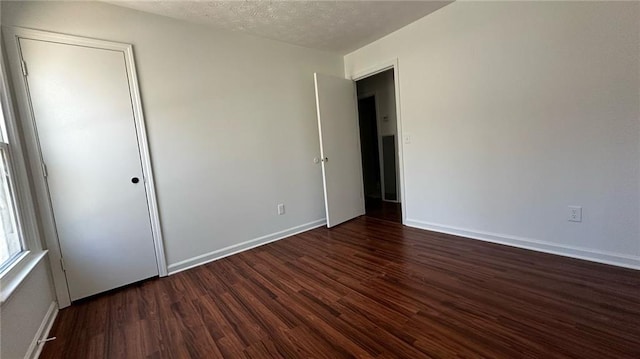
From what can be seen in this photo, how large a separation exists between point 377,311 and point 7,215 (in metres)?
2.51

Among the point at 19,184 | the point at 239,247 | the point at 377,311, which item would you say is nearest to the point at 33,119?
the point at 19,184

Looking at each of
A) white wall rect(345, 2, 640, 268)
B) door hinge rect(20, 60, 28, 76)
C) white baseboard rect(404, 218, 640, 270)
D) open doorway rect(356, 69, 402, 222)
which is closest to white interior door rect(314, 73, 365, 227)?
open doorway rect(356, 69, 402, 222)

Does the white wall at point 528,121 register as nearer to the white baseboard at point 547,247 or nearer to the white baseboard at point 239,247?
the white baseboard at point 547,247

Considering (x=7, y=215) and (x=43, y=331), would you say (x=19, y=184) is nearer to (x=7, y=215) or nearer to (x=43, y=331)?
(x=7, y=215)

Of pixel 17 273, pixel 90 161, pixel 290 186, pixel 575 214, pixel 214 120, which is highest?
pixel 214 120

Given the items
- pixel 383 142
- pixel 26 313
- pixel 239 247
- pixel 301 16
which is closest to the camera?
pixel 26 313

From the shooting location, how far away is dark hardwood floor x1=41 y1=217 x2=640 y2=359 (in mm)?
1416

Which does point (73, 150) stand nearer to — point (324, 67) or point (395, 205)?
point (324, 67)

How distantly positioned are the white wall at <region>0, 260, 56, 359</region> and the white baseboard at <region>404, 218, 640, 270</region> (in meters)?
3.49

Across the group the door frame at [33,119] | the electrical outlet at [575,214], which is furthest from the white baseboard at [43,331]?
the electrical outlet at [575,214]

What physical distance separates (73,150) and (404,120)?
331 cm

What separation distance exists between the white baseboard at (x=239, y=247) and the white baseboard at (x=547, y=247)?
1576mm

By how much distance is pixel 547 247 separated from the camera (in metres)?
2.33

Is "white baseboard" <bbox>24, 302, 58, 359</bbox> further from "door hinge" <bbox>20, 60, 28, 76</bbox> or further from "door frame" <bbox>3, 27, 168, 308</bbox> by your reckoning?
"door hinge" <bbox>20, 60, 28, 76</bbox>
